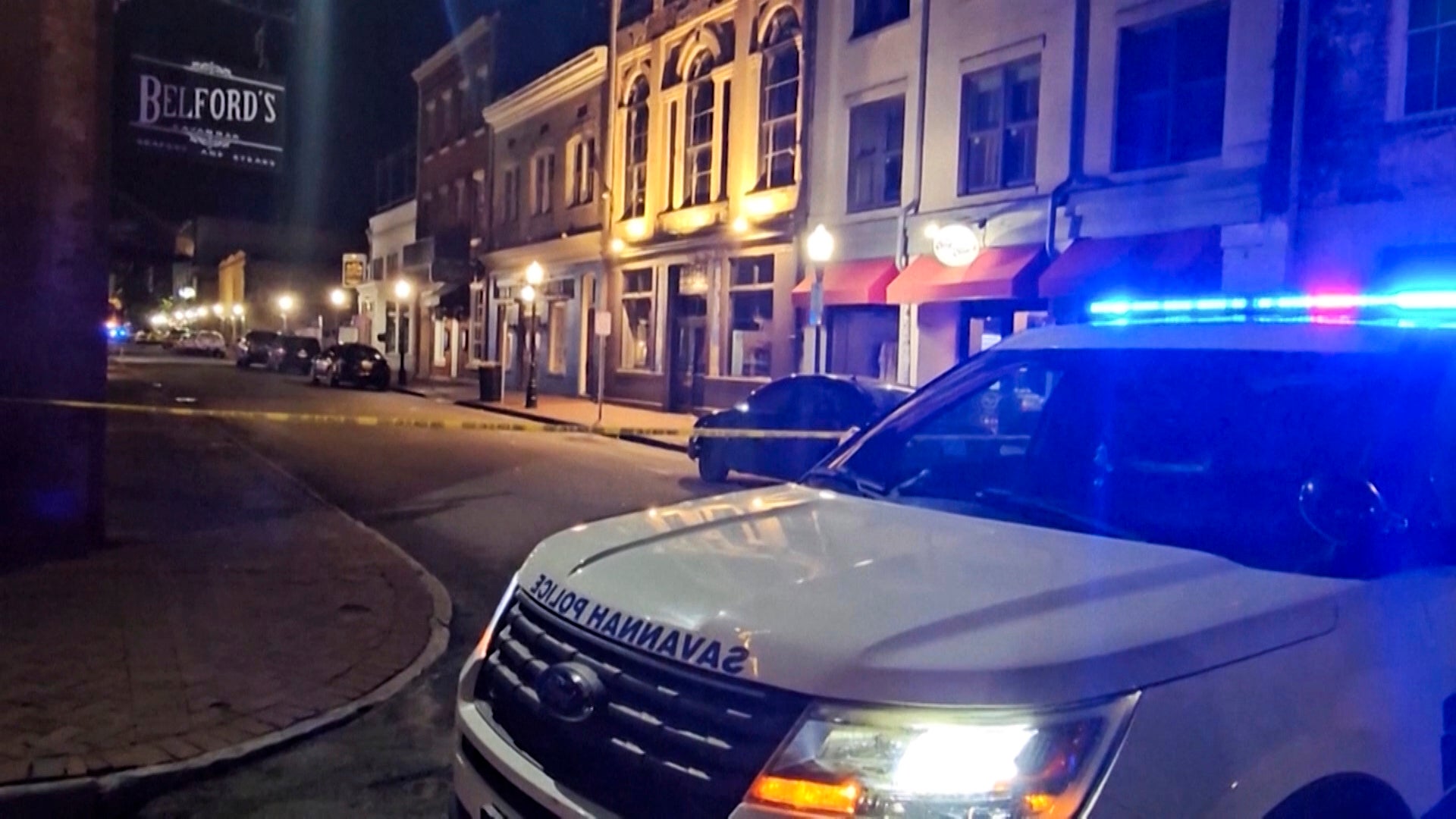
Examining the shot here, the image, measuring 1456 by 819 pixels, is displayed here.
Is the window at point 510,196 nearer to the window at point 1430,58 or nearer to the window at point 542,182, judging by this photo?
the window at point 542,182

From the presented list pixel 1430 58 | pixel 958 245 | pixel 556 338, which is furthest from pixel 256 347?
pixel 1430 58

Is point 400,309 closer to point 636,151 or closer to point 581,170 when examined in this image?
point 581,170

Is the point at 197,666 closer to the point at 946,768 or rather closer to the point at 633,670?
the point at 633,670

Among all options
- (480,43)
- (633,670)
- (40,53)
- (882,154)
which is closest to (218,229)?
(480,43)

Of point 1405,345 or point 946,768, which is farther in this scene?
point 1405,345

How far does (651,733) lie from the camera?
252 centimetres

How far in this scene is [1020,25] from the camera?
19.9 meters

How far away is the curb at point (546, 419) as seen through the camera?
20.9m

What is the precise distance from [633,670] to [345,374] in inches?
1511

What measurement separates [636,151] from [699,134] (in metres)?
3.40

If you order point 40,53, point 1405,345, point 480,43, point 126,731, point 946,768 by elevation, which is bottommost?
point 126,731

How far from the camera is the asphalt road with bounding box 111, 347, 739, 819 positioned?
5.04 m

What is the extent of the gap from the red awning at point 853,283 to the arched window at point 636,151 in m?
8.57

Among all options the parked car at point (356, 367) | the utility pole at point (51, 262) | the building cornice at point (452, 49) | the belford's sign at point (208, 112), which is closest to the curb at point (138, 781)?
the utility pole at point (51, 262)
